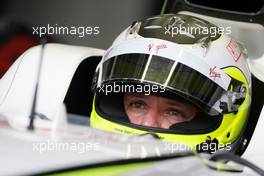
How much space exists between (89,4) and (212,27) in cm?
144

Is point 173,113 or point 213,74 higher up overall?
point 213,74

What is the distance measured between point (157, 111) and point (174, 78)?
0.10m

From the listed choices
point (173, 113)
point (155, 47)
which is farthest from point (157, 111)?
point (155, 47)

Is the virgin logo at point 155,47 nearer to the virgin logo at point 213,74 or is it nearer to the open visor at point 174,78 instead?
the open visor at point 174,78

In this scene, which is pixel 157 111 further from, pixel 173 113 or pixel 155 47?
pixel 155 47

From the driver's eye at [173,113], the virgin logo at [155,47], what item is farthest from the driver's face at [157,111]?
the virgin logo at [155,47]

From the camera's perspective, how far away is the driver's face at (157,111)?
1238 mm

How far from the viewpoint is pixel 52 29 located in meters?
2.58

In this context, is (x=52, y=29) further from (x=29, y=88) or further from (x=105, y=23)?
(x=29, y=88)

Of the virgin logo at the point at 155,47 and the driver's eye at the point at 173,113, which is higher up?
the virgin logo at the point at 155,47

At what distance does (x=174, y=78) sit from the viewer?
3.90 ft

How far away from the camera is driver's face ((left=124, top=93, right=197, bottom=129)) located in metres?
1.24

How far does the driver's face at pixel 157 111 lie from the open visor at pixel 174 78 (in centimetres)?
6

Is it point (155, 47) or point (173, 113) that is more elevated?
point (155, 47)
